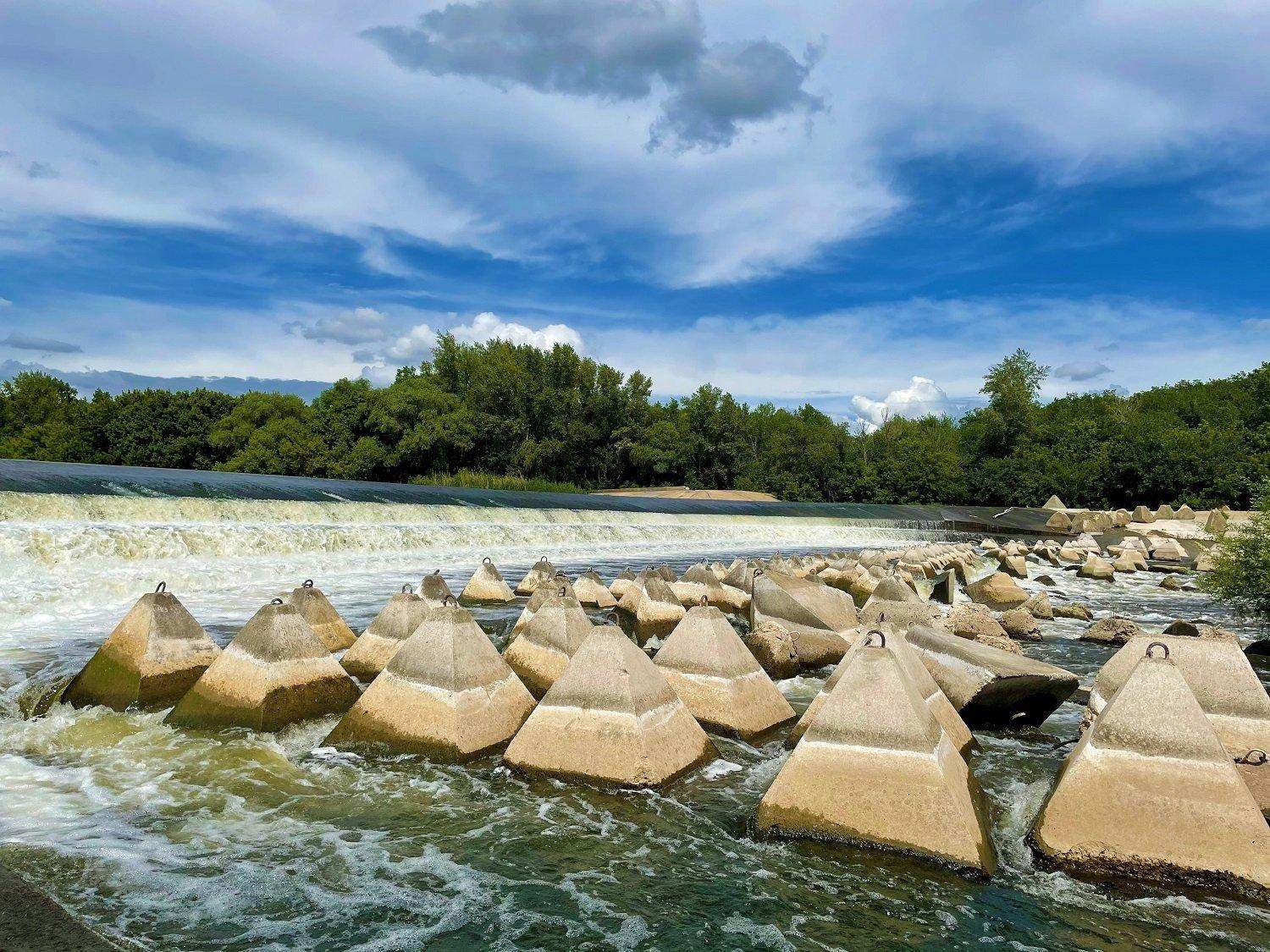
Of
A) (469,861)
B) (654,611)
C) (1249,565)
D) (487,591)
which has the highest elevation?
(1249,565)

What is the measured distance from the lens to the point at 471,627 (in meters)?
6.91

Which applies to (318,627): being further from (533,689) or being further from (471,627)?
(471,627)

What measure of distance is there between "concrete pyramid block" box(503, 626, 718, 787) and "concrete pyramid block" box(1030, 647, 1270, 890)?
109 inches

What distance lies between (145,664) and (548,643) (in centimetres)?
413

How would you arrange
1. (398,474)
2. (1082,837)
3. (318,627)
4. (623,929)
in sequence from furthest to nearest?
(398,474) < (318,627) < (1082,837) < (623,929)

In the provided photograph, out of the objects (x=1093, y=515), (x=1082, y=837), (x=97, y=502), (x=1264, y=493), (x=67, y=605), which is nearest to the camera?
(x=1082, y=837)

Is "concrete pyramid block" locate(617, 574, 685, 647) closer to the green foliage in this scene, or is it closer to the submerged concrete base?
the submerged concrete base

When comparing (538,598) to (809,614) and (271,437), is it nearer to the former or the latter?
(809,614)

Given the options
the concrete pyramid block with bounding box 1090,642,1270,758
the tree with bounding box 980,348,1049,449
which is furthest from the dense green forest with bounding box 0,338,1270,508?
the concrete pyramid block with bounding box 1090,642,1270,758

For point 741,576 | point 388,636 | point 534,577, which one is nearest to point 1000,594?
point 741,576

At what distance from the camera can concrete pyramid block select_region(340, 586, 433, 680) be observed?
8.86 meters

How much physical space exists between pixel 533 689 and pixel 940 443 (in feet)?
317

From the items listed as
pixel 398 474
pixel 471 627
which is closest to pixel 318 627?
pixel 471 627

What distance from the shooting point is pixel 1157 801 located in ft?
15.1
